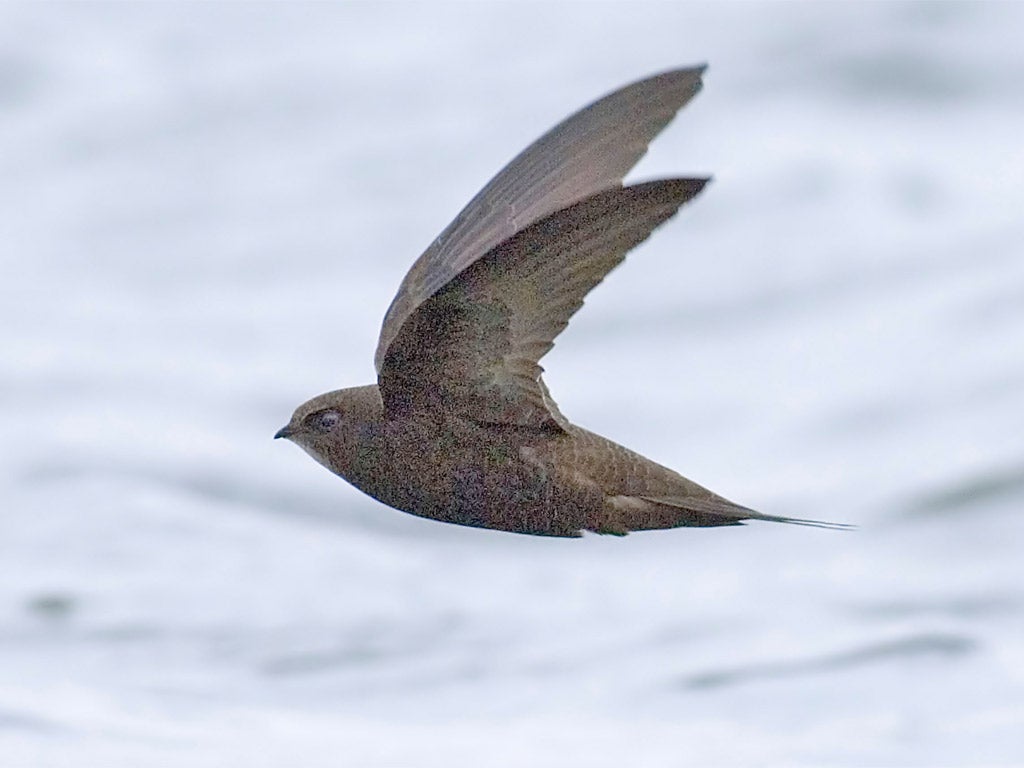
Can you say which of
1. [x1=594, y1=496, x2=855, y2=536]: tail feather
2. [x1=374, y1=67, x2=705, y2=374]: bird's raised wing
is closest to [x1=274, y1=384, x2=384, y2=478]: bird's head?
[x1=374, y1=67, x2=705, y2=374]: bird's raised wing

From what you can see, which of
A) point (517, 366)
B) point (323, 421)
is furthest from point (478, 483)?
point (323, 421)

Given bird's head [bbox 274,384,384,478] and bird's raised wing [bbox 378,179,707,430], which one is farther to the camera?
bird's head [bbox 274,384,384,478]

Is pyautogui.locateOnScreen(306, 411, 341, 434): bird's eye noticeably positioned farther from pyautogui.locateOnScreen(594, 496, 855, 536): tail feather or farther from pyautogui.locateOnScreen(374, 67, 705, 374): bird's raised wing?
pyautogui.locateOnScreen(594, 496, 855, 536): tail feather

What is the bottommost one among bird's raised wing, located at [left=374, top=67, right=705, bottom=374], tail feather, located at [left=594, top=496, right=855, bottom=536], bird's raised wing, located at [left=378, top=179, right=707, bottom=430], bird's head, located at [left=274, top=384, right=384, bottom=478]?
tail feather, located at [left=594, top=496, right=855, bottom=536]

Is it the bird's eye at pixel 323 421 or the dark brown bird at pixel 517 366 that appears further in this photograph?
the bird's eye at pixel 323 421

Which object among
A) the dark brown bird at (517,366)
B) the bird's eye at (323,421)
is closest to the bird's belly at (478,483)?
the dark brown bird at (517,366)

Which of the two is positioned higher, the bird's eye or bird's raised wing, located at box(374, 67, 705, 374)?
bird's raised wing, located at box(374, 67, 705, 374)

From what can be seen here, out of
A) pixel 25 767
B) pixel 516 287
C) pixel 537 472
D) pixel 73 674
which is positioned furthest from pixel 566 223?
pixel 73 674

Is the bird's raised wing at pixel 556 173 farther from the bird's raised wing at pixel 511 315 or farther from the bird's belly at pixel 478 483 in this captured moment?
the bird's belly at pixel 478 483

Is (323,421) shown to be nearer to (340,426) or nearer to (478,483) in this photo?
(340,426)
